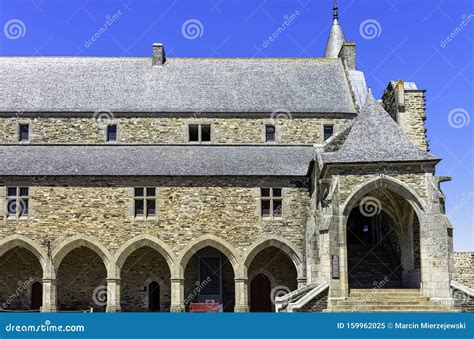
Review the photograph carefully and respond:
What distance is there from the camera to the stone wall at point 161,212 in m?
24.1

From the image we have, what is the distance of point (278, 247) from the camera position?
961 inches

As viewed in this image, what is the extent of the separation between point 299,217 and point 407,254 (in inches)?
180

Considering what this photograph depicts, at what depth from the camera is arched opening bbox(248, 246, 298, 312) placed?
2531 cm

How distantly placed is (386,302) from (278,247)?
6.41m

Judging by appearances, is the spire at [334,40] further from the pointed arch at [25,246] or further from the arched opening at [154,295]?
the pointed arch at [25,246]

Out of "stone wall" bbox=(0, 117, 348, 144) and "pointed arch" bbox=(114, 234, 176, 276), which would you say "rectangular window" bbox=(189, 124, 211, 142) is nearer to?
"stone wall" bbox=(0, 117, 348, 144)

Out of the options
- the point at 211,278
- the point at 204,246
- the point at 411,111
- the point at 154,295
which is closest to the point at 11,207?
the point at 154,295

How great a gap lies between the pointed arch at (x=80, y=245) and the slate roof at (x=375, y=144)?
8.97 meters

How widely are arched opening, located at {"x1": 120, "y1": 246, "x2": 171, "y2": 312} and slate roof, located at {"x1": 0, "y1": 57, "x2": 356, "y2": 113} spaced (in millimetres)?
6278

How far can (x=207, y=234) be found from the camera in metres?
24.2

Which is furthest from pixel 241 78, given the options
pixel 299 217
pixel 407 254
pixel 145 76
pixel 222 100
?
pixel 407 254

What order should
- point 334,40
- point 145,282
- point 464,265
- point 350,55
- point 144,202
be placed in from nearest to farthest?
point 144,202 < point 464,265 < point 145,282 < point 350,55 < point 334,40

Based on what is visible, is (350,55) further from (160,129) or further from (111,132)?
(111,132)

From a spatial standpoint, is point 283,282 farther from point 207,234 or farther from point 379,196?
point 379,196
